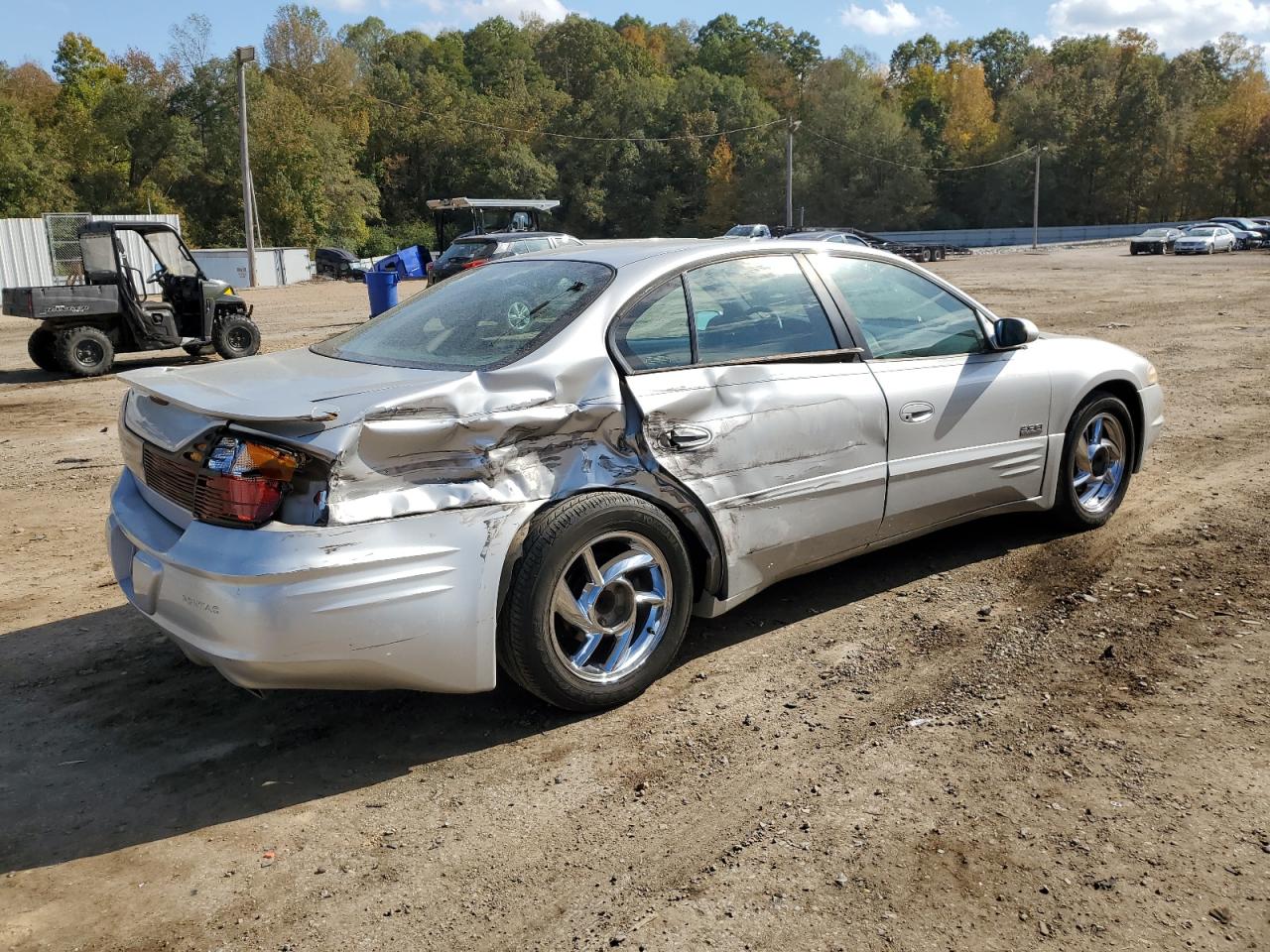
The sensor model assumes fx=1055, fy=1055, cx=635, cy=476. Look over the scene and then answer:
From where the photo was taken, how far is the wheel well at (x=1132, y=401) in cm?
552

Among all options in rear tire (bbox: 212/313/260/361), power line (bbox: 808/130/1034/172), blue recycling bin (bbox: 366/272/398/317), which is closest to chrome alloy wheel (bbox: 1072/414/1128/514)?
rear tire (bbox: 212/313/260/361)

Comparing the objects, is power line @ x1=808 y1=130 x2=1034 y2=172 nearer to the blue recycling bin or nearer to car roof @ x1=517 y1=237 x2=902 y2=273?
the blue recycling bin

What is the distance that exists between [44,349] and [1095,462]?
44.3 ft

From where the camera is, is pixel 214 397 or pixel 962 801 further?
pixel 214 397

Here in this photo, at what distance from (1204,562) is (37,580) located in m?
5.81

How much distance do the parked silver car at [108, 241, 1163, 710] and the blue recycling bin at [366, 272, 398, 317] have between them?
46.4 feet

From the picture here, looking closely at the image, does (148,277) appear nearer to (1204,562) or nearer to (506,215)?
(1204,562)

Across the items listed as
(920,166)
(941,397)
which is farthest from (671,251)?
(920,166)

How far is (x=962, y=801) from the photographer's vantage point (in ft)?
10.3

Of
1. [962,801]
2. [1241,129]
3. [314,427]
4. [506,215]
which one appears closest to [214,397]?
[314,427]

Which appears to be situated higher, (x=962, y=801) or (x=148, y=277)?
(x=148, y=277)

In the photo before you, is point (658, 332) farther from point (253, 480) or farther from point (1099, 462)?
point (1099, 462)

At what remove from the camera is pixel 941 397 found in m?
4.68

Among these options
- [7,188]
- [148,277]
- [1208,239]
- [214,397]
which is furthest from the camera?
[7,188]
